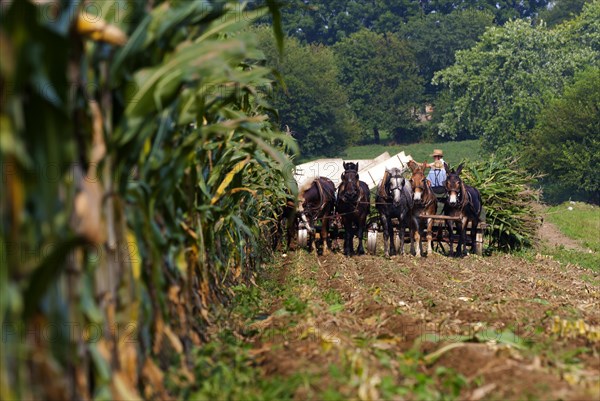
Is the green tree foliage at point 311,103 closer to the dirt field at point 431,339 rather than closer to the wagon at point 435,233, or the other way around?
the wagon at point 435,233

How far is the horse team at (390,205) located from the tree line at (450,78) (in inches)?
1590

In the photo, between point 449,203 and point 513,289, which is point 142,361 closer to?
point 513,289

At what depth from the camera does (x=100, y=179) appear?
176 inches

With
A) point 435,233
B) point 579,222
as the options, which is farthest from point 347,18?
point 435,233

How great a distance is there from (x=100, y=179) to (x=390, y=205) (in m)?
15.0

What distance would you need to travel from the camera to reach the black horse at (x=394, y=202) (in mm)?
19062

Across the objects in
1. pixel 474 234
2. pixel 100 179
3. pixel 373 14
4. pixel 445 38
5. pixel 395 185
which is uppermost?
pixel 373 14

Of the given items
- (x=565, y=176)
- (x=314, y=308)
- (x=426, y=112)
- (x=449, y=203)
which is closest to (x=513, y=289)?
(x=314, y=308)

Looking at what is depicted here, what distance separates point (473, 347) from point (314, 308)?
2.14 metres

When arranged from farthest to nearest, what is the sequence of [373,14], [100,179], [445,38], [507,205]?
[373,14], [445,38], [507,205], [100,179]

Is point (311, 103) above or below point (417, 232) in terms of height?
above

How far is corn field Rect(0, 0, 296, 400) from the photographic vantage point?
3.72 metres

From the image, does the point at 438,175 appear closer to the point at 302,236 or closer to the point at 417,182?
the point at 417,182

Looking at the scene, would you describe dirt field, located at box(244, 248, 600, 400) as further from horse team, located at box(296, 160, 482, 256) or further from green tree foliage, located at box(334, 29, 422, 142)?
green tree foliage, located at box(334, 29, 422, 142)
